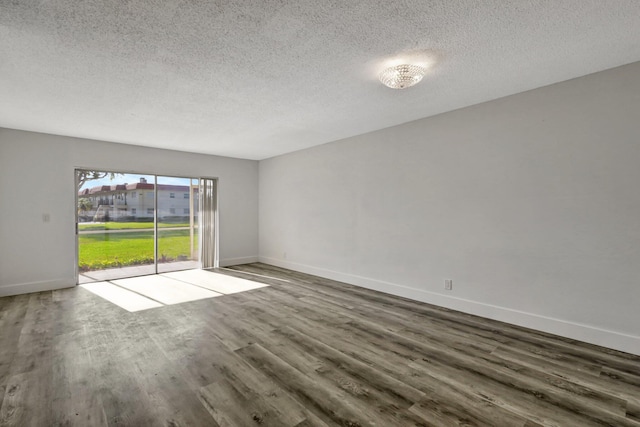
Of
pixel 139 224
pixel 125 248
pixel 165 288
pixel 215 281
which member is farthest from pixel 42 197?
pixel 215 281

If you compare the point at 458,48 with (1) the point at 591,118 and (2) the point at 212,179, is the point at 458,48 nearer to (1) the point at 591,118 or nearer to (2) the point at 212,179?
(1) the point at 591,118

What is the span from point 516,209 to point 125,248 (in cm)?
711

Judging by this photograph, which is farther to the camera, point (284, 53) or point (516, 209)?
point (516, 209)

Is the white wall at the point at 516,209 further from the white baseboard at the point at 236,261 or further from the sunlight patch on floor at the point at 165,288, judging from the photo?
the white baseboard at the point at 236,261

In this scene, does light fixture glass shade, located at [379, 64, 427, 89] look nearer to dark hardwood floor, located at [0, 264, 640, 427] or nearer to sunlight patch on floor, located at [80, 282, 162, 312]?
dark hardwood floor, located at [0, 264, 640, 427]

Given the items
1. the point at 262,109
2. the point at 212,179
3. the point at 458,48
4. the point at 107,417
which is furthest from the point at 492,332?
the point at 212,179

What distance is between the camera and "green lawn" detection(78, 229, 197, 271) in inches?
219

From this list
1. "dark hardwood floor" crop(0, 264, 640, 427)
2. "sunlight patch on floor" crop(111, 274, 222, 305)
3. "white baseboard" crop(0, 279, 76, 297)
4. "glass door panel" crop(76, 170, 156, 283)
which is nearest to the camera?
"dark hardwood floor" crop(0, 264, 640, 427)

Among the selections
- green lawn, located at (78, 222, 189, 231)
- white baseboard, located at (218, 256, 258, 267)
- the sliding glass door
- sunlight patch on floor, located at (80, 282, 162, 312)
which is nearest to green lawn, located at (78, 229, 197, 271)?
the sliding glass door

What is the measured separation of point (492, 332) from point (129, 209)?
21.2ft

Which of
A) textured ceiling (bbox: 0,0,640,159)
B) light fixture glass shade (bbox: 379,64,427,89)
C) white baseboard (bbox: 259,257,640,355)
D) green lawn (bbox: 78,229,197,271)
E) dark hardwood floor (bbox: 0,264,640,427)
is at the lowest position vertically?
dark hardwood floor (bbox: 0,264,640,427)

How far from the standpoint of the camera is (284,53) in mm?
2383

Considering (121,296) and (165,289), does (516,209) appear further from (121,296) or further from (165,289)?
(121,296)

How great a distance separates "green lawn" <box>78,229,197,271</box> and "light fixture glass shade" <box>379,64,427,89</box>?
544 cm
